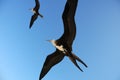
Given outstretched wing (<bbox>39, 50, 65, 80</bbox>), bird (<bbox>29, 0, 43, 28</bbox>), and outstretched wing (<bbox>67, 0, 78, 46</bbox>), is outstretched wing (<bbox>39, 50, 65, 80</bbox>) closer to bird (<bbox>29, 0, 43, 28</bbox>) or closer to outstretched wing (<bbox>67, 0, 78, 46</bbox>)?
outstretched wing (<bbox>67, 0, 78, 46</bbox>)

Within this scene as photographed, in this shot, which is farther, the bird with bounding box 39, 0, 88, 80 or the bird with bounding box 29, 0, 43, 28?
the bird with bounding box 29, 0, 43, 28

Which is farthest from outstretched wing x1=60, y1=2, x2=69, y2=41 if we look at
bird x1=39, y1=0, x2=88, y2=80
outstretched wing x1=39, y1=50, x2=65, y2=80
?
outstretched wing x1=39, y1=50, x2=65, y2=80

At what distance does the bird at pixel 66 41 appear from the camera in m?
6.48

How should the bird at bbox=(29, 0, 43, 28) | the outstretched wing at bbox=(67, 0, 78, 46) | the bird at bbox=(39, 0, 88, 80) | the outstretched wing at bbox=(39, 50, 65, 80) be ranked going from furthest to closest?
1. the bird at bbox=(29, 0, 43, 28)
2. the outstretched wing at bbox=(39, 50, 65, 80)
3. the bird at bbox=(39, 0, 88, 80)
4. the outstretched wing at bbox=(67, 0, 78, 46)

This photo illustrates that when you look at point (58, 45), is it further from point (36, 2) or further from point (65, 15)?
point (36, 2)

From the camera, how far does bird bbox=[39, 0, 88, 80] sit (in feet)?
21.3

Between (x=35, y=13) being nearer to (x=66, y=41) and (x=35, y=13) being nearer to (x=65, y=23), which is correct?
(x=66, y=41)

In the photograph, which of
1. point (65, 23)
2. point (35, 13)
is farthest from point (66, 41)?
point (35, 13)

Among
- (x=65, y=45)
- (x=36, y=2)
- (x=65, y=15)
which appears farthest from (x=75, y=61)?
(x=36, y=2)

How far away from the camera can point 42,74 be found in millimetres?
7617

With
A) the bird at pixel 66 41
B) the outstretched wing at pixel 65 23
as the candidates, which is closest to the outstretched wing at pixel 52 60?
the bird at pixel 66 41

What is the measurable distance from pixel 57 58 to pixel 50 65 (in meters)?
0.28

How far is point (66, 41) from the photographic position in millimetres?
7109

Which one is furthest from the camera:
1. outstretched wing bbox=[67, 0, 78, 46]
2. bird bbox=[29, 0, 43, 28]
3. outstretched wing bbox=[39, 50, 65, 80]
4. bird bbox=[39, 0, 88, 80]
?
bird bbox=[29, 0, 43, 28]
